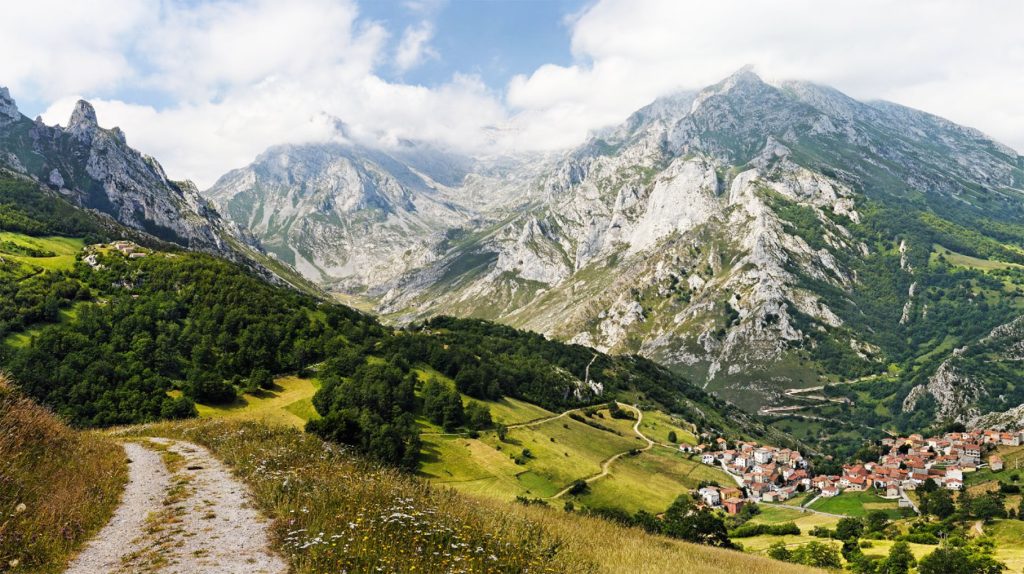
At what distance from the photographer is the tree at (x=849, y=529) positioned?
3076 inches

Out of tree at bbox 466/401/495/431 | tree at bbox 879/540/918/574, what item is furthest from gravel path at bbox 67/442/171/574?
tree at bbox 466/401/495/431

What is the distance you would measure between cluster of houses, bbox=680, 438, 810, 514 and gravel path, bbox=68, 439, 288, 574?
11283 cm

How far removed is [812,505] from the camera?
123 meters

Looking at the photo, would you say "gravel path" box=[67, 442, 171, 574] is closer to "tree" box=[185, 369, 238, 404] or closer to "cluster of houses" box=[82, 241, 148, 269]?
"tree" box=[185, 369, 238, 404]

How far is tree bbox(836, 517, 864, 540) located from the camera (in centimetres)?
7812

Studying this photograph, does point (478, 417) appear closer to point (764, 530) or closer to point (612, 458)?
point (612, 458)

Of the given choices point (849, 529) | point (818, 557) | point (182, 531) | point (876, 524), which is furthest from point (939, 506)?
point (182, 531)

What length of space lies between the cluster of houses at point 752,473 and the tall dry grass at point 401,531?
105782mm

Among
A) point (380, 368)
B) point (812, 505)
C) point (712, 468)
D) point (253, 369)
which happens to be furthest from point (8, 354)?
point (812, 505)

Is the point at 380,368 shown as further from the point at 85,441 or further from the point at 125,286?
the point at 85,441

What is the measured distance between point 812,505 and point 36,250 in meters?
202

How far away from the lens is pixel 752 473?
14025cm

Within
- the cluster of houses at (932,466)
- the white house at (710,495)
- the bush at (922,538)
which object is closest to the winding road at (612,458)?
the white house at (710,495)

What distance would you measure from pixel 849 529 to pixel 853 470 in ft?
259
